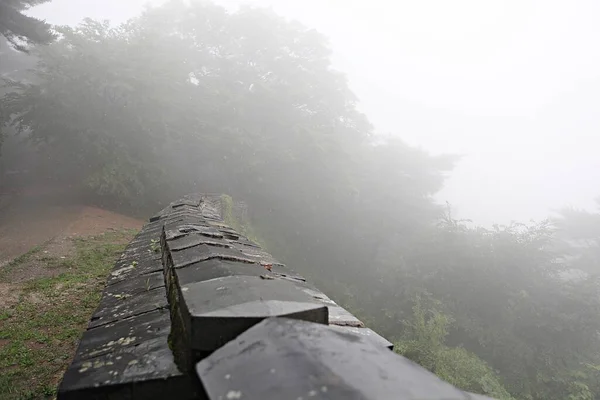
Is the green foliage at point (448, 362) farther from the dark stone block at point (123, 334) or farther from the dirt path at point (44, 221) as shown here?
the dirt path at point (44, 221)

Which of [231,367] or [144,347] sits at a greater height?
[231,367]

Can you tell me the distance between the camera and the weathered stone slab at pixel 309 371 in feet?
2.16

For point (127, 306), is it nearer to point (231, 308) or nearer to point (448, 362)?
point (231, 308)

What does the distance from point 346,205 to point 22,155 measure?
1739 centimetres

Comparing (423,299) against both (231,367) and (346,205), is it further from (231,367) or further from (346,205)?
(231,367)

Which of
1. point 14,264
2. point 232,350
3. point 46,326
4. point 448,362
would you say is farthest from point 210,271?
point 448,362

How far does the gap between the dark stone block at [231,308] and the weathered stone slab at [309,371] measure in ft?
0.28

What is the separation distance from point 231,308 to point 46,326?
411 centimetres

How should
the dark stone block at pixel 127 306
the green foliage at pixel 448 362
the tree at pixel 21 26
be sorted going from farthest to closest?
1. the tree at pixel 21 26
2. the green foliage at pixel 448 362
3. the dark stone block at pixel 127 306

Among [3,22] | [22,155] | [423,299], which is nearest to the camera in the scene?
[3,22]

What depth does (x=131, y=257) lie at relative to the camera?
292cm

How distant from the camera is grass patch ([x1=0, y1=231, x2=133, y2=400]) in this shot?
9.50ft

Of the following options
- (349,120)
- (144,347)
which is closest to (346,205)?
(349,120)

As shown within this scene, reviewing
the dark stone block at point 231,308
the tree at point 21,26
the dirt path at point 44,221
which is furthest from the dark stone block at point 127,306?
the tree at point 21,26
